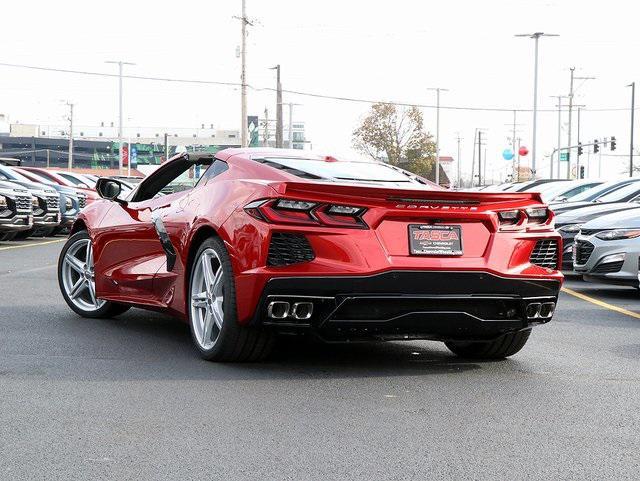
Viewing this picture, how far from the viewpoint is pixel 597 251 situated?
12914 mm

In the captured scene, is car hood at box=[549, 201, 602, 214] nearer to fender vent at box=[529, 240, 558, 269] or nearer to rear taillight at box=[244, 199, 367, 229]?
fender vent at box=[529, 240, 558, 269]

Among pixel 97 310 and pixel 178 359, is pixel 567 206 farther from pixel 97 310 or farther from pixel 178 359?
pixel 178 359

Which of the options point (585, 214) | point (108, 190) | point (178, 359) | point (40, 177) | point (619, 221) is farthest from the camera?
point (40, 177)

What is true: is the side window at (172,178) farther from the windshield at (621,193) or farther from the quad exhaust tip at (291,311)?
the windshield at (621,193)

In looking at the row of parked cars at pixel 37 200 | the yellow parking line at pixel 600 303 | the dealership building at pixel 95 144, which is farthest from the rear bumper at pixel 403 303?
the dealership building at pixel 95 144

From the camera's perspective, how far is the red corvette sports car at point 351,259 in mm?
6219

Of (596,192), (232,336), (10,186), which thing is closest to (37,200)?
(10,186)

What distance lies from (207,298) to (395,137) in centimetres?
10389

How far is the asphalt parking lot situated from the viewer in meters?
4.48

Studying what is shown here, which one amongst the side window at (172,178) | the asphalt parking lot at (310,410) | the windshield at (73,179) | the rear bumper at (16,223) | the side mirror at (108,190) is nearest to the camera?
the asphalt parking lot at (310,410)

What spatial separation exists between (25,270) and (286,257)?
29.9 ft

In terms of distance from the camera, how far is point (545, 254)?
6855mm

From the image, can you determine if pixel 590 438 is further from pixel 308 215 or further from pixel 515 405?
pixel 308 215

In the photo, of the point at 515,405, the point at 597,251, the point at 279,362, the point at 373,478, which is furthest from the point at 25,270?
the point at 373,478
